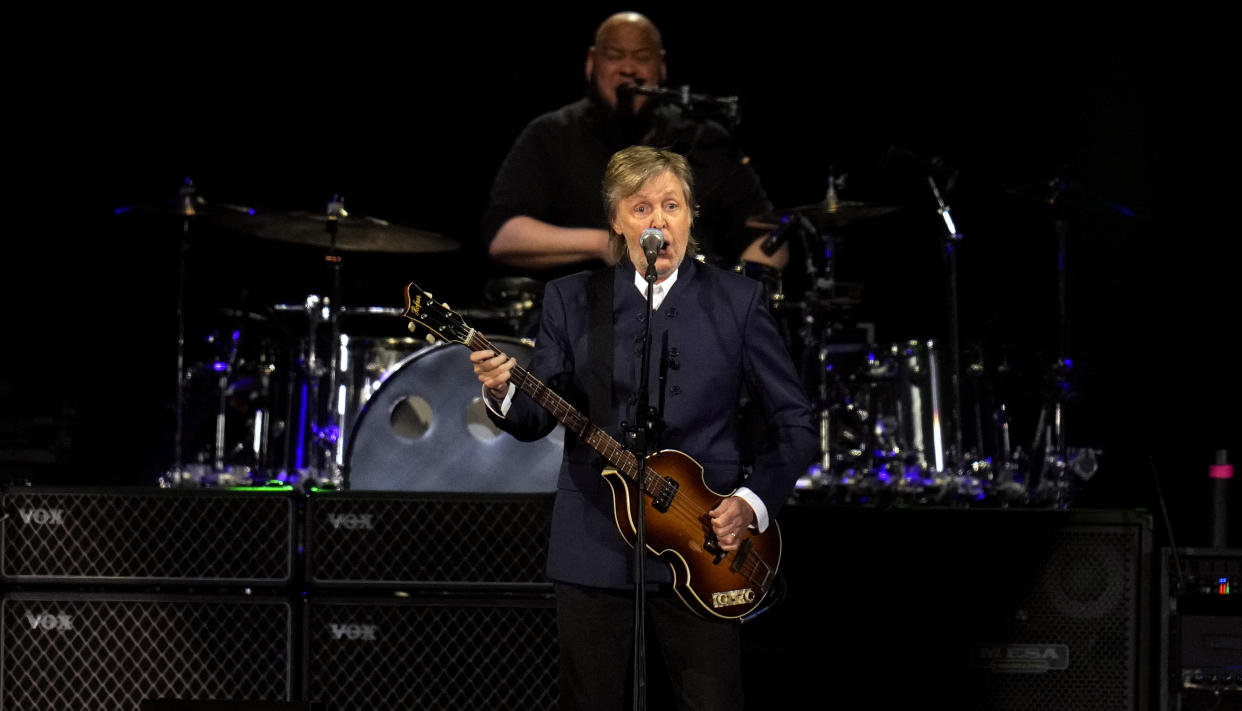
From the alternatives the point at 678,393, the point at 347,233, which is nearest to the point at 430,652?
the point at 678,393

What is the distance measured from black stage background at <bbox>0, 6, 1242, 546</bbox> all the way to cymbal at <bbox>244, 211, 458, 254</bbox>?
1145 mm

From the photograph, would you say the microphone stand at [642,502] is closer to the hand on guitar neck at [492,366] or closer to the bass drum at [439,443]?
the hand on guitar neck at [492,366]

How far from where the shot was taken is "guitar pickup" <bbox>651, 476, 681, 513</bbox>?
3.00m

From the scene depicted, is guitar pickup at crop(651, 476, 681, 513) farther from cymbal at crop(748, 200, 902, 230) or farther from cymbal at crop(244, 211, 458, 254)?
cymbal at crop(244, 211, 458, 254)

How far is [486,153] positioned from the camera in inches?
280

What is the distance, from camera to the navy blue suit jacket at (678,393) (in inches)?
120

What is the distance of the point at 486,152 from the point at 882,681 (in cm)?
399

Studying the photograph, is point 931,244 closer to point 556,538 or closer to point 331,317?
point 331,317

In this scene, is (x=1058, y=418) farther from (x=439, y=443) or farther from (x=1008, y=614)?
(x=439, y=443)

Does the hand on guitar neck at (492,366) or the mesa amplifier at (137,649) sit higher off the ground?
the hand on guitar neck at (492,366)

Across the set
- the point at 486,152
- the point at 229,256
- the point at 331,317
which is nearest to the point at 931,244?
the point at 486,152

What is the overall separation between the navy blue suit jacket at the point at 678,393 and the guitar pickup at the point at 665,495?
11cm

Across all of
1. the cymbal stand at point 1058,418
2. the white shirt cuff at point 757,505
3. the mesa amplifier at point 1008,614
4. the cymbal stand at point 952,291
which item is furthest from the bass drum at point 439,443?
the cymbal stand at point 1058,418

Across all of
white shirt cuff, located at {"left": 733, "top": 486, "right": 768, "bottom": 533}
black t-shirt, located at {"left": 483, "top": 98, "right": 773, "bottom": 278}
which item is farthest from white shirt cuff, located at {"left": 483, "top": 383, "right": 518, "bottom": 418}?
black t-shirt, located at {"left": 483, "top": 98, "right": 773, "bottom": 278}
